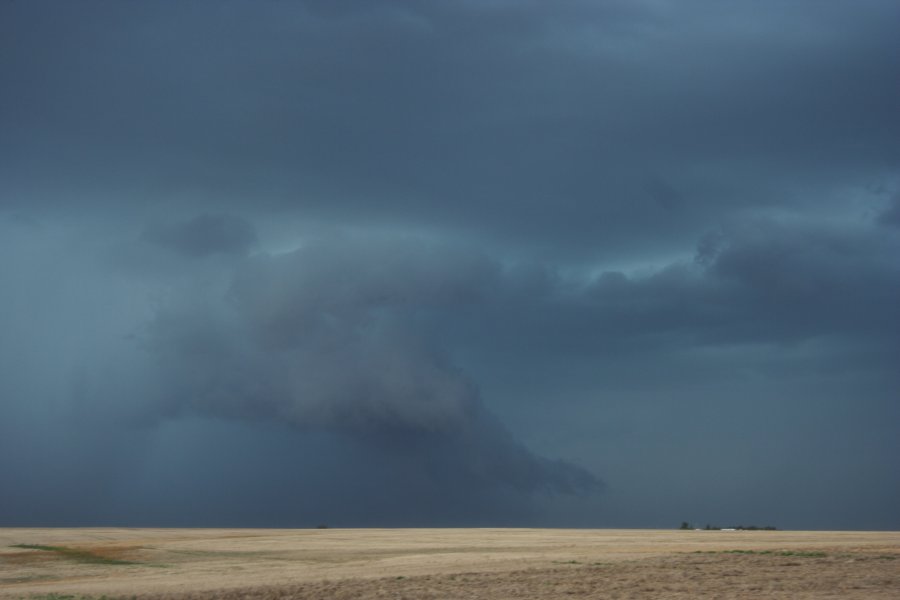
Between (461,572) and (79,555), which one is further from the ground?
(79,555)

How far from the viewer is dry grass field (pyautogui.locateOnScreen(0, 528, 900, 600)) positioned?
4169 centimetres

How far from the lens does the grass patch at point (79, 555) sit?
68250mm

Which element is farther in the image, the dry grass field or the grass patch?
the grass patch

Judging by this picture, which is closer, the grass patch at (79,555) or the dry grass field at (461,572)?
the dry grass field at (461,572)

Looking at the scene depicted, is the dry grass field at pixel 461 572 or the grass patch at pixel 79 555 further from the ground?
the grass patch at pixel 79 555

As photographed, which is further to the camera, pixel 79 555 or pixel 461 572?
pixel 79 555

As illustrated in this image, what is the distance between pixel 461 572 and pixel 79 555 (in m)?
39.5

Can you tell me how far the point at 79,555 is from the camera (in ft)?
248

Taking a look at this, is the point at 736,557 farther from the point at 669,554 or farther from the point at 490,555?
the point at 490,555

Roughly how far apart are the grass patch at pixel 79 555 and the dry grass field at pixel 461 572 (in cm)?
14

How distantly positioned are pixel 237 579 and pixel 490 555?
1906 centimetres

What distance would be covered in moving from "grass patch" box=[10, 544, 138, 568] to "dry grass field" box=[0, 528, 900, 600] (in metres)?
0.14

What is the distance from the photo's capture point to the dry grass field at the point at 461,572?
41688mm

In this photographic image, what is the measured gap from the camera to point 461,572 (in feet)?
165
